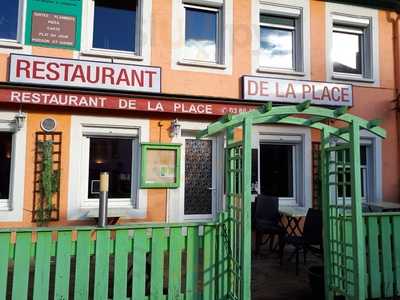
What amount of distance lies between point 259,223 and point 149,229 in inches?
127

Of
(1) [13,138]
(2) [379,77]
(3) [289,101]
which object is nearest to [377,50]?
(2) [379,77]

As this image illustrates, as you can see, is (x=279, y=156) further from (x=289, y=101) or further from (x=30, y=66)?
(x=30, y=66)

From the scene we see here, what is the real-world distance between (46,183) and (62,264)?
10.0 ft

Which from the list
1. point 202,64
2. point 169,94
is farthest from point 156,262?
point 202,64

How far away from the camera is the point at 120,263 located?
3725 mm

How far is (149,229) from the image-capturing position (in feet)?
12.7

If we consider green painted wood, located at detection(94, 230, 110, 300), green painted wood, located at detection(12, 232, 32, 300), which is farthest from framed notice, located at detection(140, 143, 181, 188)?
green painted wood, located at detection(12, 232, 32, 300)

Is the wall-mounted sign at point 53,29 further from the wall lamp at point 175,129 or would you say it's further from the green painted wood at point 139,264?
the green painted wood at point 139,264

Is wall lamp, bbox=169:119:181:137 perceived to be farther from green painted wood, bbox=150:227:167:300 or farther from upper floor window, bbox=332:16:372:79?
upper floor window, bbox=332:16:372:79

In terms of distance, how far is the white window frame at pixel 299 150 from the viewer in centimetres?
780

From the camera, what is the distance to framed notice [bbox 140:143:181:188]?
22.7ft

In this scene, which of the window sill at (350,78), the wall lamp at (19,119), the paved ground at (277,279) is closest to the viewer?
the paved ground at (277,279)

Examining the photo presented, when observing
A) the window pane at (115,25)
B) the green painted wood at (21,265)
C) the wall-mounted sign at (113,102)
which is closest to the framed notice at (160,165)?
the wall-mounted sign at (113,102)

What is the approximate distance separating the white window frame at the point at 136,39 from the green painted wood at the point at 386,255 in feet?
15.7
